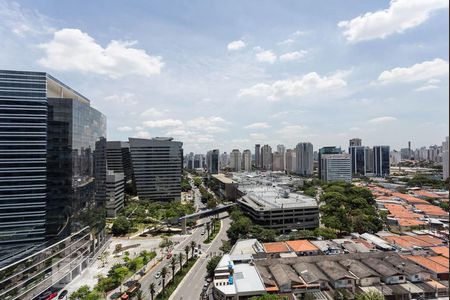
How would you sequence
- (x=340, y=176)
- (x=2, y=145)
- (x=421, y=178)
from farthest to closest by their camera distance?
(x=340, y=176)
(x=421, y=178)
(x=2, y=145)

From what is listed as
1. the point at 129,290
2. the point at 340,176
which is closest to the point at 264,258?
the point at 129,290

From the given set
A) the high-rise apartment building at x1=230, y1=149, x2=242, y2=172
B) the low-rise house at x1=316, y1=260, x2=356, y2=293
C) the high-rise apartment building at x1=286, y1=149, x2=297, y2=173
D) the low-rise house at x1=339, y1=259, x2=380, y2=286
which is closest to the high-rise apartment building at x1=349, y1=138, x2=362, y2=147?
the high-rise apartment building at x1=286, y1=149, x2=297, y2=173

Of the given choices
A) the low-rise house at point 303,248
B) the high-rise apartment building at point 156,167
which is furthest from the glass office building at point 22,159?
the high-rise apartment building at point 156,167

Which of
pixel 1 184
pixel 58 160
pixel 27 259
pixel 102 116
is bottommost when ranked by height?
pixel 27 259

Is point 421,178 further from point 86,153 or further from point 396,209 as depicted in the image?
point 86,153

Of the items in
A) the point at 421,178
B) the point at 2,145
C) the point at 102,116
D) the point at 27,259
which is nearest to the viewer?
the point at 27,259

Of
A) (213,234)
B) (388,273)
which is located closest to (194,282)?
(213,234)
